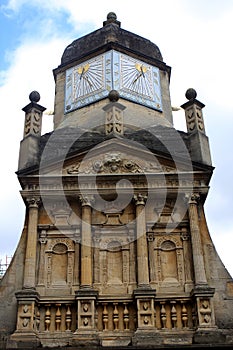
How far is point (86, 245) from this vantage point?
12.1 m

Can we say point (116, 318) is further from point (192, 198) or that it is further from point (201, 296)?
point (192, 198)

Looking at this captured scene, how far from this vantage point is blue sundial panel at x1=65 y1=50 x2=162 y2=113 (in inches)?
622

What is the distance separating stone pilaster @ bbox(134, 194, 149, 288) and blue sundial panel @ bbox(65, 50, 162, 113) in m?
4.26

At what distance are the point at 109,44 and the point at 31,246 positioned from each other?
24.6ft

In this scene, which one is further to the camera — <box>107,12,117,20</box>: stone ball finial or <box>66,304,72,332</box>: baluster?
<box>107,12,117,20</box>: stone ball finial

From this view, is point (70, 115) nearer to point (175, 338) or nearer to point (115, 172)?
point (115, 172)

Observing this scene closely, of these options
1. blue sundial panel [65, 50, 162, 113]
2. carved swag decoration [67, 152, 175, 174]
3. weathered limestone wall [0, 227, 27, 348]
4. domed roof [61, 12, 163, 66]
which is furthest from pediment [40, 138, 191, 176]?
domed roof [61, 12, 163, 66]

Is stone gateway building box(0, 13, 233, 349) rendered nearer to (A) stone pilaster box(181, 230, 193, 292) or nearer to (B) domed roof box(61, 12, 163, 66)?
(A) stone pilaster box(181, 230, 193, 292)

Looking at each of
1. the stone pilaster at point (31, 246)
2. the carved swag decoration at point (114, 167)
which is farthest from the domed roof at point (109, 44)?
the stone pilaster at point (31, 246)

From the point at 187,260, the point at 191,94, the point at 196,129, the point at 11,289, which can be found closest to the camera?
the point at 11,289

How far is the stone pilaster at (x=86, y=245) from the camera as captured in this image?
11.6m

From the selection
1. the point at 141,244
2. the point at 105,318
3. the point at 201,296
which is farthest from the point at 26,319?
the point at 201,296

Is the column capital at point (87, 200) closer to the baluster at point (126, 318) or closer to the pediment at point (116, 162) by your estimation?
the pediment at point (116, 162)

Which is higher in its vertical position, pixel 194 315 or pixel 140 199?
pixel 140 199
